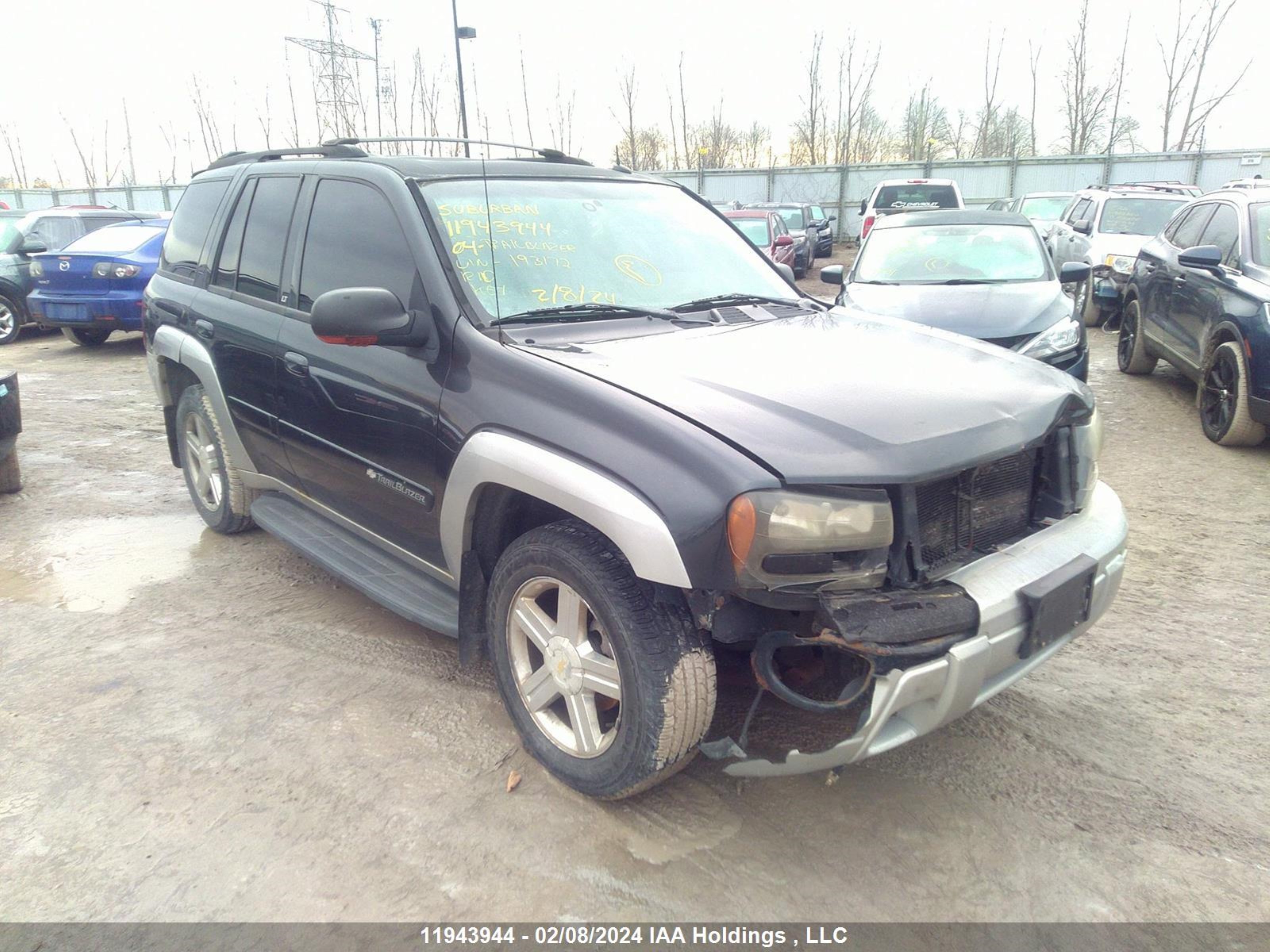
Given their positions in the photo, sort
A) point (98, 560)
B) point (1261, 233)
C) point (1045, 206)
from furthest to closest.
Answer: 1. point (1045, 206)
2. point (1261, 233)
3. point (98, 560)

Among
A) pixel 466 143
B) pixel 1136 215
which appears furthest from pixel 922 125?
pixel 466 143

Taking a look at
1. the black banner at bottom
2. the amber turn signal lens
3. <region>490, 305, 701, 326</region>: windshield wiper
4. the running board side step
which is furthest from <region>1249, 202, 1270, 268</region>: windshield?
the running board side step

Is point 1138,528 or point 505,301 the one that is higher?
point 505,301

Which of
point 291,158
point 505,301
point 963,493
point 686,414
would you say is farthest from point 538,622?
point 291,158

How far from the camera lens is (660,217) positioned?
3635 millimetres

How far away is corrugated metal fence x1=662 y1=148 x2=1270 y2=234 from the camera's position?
24156 millimetres

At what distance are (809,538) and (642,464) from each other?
0.44 meters

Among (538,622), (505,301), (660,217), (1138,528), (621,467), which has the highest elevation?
(660,217)

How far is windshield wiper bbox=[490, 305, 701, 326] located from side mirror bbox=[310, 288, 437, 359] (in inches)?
9.2

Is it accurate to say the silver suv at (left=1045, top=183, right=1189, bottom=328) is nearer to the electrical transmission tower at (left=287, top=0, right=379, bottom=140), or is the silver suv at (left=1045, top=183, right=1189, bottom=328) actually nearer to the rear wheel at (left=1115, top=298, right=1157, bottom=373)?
the rear wheel at (left=1115, top=298, right=1157, bottom=373)

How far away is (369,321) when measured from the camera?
268cm

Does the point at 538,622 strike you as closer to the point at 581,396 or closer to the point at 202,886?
the point at 581,396

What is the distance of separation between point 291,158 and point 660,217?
6.09 feet

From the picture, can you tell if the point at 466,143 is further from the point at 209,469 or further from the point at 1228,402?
the point at 1228,402
